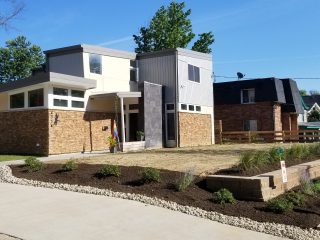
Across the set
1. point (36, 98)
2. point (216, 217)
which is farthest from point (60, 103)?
point (216, 217)

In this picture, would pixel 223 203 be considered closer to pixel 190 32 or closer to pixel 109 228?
pixel 109 228

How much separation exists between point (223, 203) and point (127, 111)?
58.5ft

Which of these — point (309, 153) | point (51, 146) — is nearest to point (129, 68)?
point (51, 146)

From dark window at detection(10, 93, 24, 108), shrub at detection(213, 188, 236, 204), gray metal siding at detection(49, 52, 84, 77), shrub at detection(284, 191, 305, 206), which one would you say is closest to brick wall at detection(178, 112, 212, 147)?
gray metal siding at detection(49, 52, 84, 77)

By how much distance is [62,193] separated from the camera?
10.2 meters

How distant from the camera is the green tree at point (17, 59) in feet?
200

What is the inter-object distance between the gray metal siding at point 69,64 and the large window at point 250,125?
20.1 m

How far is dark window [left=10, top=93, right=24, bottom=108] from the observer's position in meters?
21.5

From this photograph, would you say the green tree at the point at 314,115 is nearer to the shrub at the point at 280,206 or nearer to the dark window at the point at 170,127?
the dark window at the point at 170,127

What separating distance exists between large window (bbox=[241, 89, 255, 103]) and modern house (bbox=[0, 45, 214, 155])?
9.42m

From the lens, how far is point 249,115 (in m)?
38.7

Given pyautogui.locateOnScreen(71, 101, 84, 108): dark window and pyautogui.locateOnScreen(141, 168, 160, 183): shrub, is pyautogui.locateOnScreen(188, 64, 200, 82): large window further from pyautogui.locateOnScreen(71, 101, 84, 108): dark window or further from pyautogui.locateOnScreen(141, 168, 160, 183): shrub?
pyautogui.locateOnScreen(141, 168, 160, 183): shrub

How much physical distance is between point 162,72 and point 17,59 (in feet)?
136

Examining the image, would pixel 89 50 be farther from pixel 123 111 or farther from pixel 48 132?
pixel 48 132
